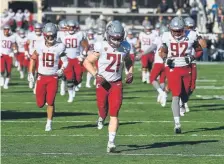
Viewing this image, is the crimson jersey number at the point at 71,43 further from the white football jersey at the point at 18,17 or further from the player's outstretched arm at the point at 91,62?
the white football jersey at the point at 18,17

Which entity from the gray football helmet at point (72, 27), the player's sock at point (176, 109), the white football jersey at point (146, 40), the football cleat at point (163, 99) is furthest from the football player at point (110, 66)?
the white football jersey at point (146, 40)

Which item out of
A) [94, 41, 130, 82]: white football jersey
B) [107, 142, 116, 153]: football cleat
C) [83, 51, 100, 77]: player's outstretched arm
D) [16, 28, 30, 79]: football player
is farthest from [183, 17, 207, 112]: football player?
[16, 28, 30, 79]: football player

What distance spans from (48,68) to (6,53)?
408 inches

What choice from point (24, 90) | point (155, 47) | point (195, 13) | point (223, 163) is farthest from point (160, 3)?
point (223, 163)

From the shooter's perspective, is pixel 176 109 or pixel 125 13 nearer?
pixel 176 109

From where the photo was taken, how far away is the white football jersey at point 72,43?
22203 millimetres

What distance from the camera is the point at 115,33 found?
12875 millimetres

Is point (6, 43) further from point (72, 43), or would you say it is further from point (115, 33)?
point (115, 33)

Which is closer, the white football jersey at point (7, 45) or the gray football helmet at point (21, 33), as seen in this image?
the white football jersey at point (7, 45)

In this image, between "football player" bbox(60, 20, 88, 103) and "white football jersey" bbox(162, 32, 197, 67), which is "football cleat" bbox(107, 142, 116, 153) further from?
"football player" bbox(60, 20, 88, 103)

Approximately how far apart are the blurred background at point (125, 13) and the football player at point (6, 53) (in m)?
14.4

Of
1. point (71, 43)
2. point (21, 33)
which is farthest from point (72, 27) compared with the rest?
point (21, 33)

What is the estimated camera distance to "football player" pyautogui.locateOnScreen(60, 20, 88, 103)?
2205 centimetres

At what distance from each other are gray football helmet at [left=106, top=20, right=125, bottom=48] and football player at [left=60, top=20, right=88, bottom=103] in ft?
→ 29.0
